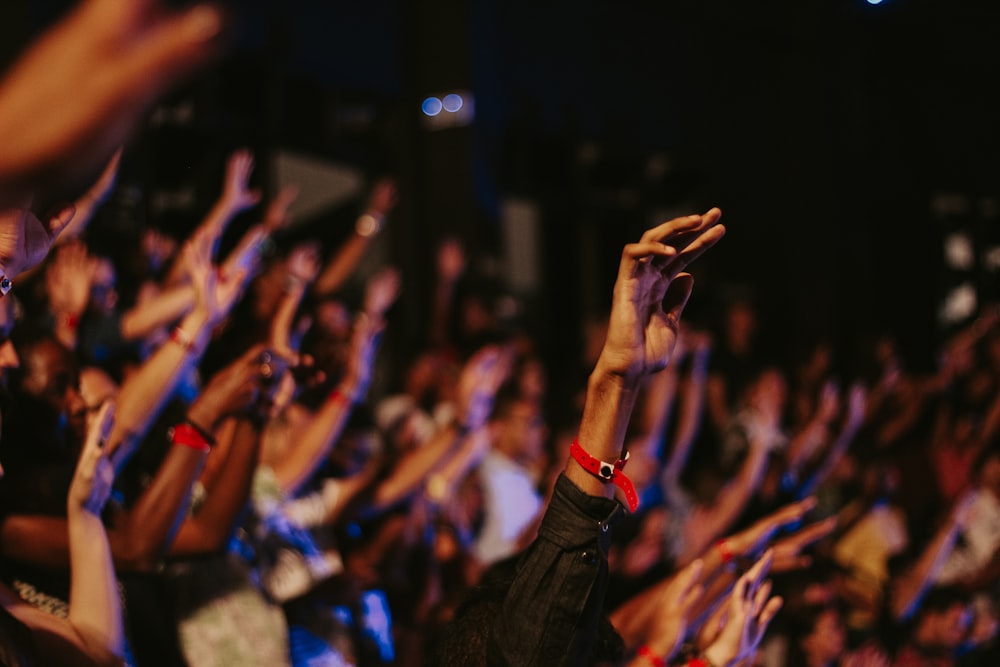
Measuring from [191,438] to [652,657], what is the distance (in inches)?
34.3

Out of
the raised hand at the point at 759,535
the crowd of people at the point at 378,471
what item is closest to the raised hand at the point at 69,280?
the crowd of people at the point at 378,471

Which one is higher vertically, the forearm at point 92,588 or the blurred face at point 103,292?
the forearm at point 92,588

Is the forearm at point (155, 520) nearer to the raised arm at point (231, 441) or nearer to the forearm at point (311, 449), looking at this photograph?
the raised arm at point (231, 441)

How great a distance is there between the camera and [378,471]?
318 centimetres

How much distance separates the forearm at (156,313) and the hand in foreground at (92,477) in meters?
1.24

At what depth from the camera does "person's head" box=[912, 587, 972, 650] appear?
400cm

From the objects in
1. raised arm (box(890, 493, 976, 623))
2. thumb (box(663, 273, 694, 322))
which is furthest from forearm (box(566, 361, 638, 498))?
raised arm (box(890, 493, 976, 623))

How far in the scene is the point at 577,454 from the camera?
136 centimetres

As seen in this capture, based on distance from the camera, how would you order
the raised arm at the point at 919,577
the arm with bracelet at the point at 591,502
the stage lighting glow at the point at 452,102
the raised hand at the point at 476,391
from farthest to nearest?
the stage lighting glow at the point at 452,102 < the raised arm at the point at 919,577 < the raised hand at the point at 476,391 < the arm with bracelet at the point at 591,502

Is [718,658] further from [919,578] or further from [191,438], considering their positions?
[919,578]

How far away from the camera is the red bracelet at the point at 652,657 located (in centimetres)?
182

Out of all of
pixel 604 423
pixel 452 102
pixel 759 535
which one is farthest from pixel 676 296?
pixel 452 102

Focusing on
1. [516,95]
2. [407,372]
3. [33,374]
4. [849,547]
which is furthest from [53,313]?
[516,95]

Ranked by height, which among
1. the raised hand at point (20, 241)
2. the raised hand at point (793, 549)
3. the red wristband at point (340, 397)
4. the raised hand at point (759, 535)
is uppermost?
the raised hand at point (20, 241)
